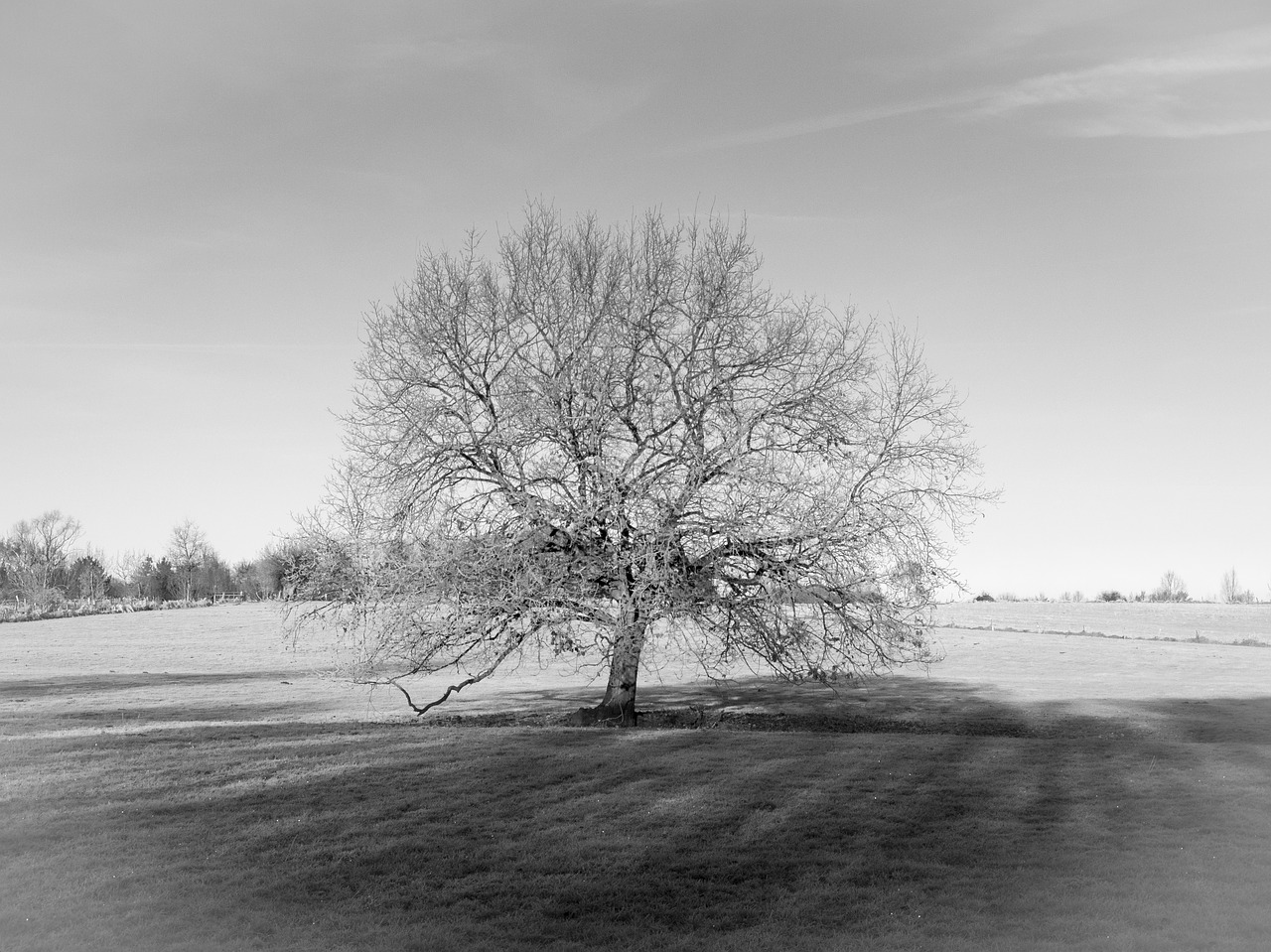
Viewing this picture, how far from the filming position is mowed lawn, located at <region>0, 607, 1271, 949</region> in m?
9.89

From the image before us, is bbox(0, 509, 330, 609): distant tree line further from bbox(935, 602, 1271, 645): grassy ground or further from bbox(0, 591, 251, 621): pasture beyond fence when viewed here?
bbox(935, 602, 1271, 645): grassy ground

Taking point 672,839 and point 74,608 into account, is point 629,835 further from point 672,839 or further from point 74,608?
point 74,608

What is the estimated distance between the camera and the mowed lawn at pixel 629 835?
9.89m

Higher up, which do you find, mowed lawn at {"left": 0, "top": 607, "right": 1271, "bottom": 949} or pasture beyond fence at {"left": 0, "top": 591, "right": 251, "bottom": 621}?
pasture beyond fence at {"left": 0, "top": 591, "right": 251, "bottom": 621}

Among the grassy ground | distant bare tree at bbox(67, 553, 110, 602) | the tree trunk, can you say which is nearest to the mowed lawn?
the tree trunk

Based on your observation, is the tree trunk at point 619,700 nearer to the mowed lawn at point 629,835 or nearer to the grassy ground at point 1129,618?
the mowed lawn at point 629,835

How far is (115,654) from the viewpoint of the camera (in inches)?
1825

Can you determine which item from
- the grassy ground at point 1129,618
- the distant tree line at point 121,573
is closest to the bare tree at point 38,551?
the distant tree line at point 121,573

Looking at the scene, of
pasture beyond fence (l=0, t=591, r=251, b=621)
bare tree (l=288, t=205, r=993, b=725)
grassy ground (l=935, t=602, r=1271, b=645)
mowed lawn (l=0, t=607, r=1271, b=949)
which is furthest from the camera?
pasture beyond fence (l=0, t=591, r=251, b=621)

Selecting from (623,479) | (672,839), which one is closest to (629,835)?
(672,839)

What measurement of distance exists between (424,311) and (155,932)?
14.2 meters

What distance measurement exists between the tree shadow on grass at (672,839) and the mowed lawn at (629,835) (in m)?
0.05

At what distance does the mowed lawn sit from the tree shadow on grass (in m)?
0.05

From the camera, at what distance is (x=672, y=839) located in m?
A: 12.5
